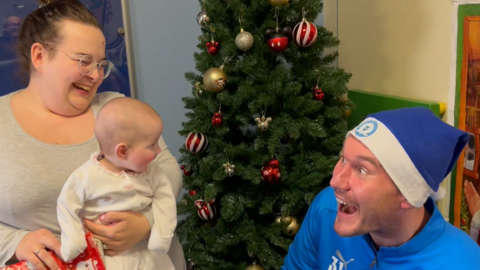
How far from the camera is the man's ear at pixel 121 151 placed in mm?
1131

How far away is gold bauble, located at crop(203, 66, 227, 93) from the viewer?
5.64 feet

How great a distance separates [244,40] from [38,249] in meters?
1.11

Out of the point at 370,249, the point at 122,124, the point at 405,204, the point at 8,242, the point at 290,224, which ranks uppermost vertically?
the point at 122,124

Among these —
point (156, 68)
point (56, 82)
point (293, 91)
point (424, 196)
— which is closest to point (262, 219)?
point (293, 91)

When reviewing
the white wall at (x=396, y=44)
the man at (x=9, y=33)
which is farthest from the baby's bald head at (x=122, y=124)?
the man at (x=9, y=33)

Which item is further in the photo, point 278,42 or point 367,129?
point 278,42

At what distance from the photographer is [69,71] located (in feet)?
3.93

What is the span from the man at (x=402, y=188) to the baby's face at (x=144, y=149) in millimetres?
543

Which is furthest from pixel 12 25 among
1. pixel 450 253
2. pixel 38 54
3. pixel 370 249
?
pixel 450 253

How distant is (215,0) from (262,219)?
110cm

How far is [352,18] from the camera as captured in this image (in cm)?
249

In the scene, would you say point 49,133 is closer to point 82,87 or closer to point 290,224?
point 82,87

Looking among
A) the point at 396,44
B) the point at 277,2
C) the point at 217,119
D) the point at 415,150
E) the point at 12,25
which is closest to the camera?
the point at 415,150

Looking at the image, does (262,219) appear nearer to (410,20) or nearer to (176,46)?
(410,20)
